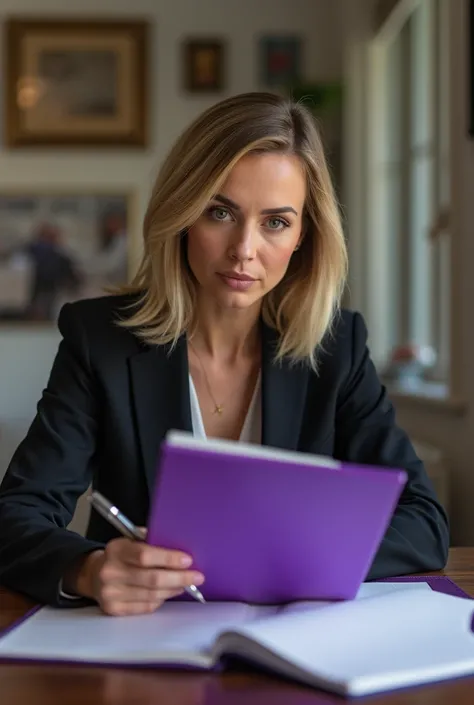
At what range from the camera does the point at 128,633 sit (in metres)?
0.98

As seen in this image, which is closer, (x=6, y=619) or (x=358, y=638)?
(x=358, y=638)

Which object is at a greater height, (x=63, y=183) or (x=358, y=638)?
(x=63, y=183)

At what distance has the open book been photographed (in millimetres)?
850

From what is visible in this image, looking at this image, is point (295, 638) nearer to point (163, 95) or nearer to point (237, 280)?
point (237, 280)

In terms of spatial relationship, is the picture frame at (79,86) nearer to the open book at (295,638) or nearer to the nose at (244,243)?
the nose at (244,243)

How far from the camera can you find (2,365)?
480cm

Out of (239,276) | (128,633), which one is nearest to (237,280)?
(239,276)

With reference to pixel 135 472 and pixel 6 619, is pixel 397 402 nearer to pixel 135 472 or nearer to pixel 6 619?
pixel 135 472

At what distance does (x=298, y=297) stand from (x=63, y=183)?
11.0 ft

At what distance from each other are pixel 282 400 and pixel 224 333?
16 cm

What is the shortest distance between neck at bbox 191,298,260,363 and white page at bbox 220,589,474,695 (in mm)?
671

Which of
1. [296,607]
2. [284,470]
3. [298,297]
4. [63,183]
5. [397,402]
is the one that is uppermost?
[63,183]

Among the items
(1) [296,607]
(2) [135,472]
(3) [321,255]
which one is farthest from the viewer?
(3) [321,255]

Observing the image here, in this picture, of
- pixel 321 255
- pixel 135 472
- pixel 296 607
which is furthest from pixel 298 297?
pixel 296 607
